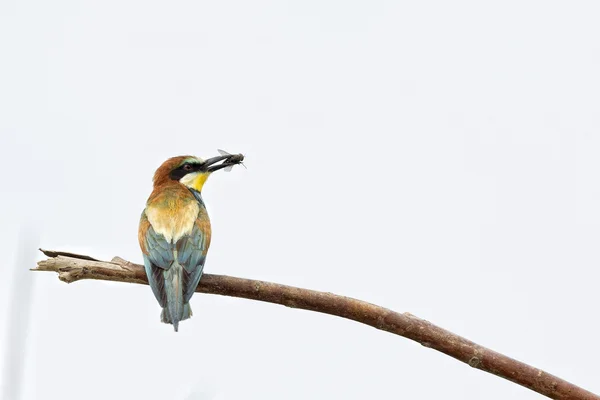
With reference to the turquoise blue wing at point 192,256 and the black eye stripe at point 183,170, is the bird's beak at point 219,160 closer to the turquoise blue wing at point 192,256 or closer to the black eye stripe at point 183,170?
the black eye stripe at point 183,170

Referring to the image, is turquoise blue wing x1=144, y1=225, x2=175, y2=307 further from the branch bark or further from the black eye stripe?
the black eye stripe

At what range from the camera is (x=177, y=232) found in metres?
4.61

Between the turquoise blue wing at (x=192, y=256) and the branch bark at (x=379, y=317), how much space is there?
40 centimetres

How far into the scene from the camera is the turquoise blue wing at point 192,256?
408 cm

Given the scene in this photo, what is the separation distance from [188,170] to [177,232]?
4.05 ft

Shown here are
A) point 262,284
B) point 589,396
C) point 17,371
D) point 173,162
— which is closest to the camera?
point 17,371

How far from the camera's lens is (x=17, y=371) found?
1807 mm

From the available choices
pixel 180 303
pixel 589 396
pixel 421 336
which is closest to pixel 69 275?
pixel 180 303

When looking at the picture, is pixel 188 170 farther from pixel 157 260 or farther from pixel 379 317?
pixel 379 317

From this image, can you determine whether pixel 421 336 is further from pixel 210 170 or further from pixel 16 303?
pixel 210 170

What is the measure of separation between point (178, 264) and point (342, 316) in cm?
130

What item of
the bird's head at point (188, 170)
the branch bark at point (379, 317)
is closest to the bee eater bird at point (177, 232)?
the bird's head at point (188, 170)

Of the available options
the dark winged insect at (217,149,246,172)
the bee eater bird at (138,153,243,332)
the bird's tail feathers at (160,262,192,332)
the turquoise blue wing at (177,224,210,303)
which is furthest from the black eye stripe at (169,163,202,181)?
the bird's tail feathers at (160,262,192,332)

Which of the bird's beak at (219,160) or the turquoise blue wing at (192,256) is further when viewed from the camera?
the bird's beak at (219,160)
